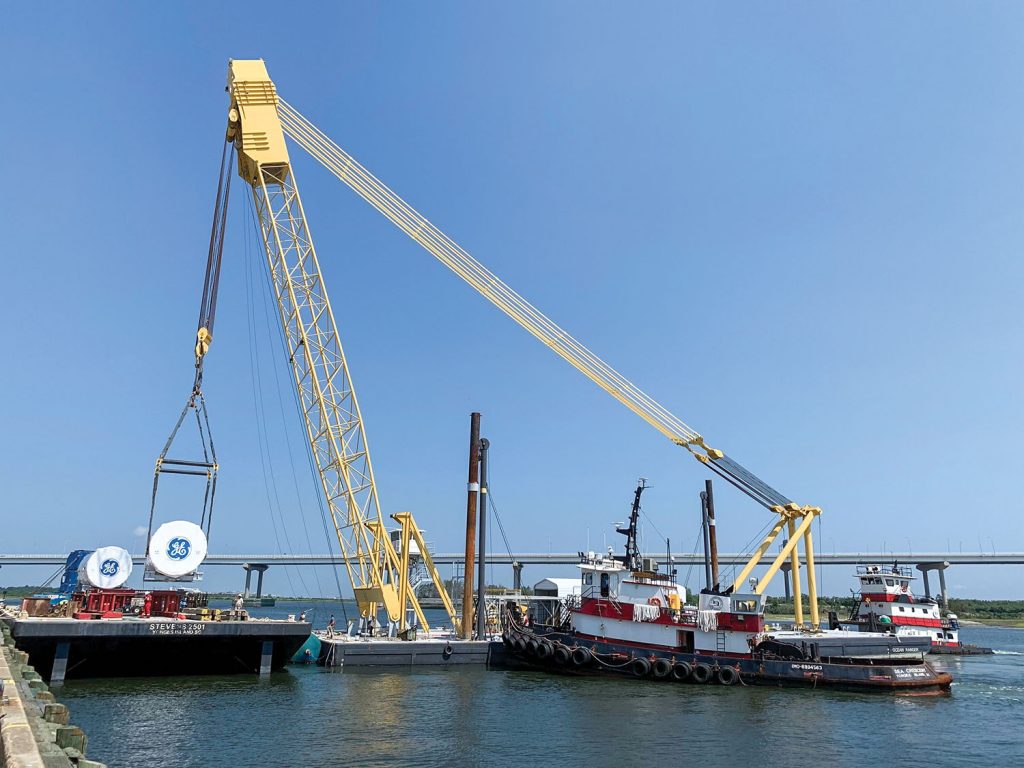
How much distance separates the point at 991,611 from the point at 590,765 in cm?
18339

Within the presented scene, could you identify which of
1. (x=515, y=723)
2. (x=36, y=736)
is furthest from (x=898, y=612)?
(x=36, y=736)

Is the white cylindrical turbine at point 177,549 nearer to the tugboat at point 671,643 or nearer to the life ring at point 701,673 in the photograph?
the tugboat at point 671,643

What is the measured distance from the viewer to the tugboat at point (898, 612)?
56.8 metres

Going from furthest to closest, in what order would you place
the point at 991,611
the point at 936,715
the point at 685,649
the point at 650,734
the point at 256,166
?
the point at 991,611 < the point at 256,166 < the point at 685,649 < the point at 936,715 < the point at 650,734

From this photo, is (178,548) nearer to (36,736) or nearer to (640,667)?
(640,667)

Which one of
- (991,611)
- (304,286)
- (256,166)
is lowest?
(991,611)

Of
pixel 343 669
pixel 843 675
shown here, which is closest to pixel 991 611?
pixel 843 675

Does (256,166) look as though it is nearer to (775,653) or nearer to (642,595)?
(642,595)

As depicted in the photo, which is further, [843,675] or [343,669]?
[343,669]

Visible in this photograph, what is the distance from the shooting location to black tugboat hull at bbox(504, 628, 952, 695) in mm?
34000

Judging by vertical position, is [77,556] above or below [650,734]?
above

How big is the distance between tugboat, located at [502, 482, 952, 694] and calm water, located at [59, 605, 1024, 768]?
1214 millimetres

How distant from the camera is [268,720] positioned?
24.3 metres

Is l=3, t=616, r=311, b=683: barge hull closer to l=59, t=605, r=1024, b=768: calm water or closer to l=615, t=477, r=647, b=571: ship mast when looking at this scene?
l=59, t=605, r=1024, b=768: calm water
